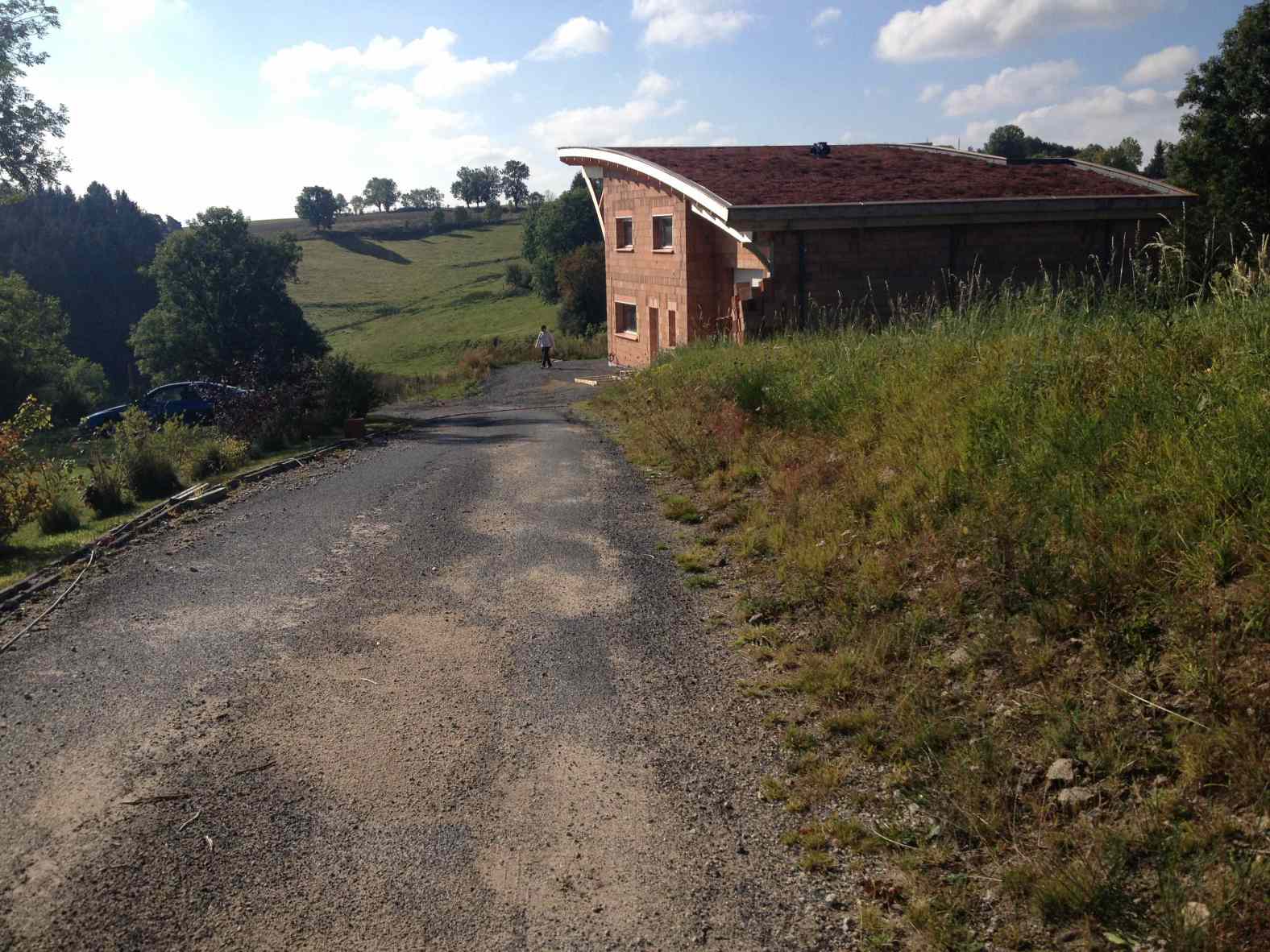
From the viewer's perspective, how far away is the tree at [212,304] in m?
50.9

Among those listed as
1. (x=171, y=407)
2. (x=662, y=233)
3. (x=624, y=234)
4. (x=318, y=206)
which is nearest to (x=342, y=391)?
(x=171, y=407)

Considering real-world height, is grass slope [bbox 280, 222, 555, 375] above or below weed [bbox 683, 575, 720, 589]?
above

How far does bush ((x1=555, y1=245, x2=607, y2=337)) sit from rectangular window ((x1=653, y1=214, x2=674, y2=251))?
26.6 meters

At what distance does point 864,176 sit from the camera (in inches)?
864

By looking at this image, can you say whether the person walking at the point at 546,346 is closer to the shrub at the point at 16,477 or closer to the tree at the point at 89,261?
the shrub at the point at 16,477

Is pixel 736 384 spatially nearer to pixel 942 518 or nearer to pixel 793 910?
pixel 942 518

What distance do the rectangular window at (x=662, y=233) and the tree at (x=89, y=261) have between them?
44856mm

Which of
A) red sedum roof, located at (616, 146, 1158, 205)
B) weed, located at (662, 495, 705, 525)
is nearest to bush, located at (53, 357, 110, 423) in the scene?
red sedum roof, located at (616, 146, 1158, 205)

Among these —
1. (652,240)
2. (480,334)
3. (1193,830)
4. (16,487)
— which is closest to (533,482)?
(16,487)

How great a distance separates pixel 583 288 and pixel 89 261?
33419 millimetres

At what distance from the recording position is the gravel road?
3.90 m

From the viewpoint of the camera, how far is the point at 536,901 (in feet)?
12.9

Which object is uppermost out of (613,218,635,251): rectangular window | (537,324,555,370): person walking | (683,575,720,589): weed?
(613,218,635,251): rectangular window

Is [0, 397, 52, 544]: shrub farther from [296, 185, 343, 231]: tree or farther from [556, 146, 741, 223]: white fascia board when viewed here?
[296, 185, 343, 231]: tree
